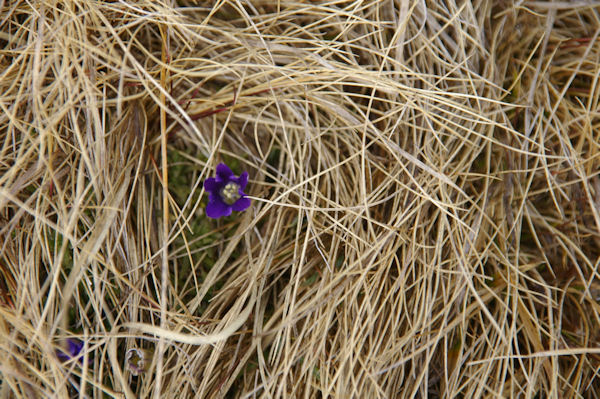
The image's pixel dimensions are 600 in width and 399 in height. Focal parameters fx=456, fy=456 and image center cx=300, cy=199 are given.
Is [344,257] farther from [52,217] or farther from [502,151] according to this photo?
[52,217]

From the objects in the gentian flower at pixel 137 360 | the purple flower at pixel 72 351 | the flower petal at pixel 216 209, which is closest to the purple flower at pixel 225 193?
the flower petal at pixel 216 209

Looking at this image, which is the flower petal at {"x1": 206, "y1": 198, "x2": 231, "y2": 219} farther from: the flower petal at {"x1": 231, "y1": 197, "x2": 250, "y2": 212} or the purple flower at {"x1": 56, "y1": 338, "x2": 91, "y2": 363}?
the purple flower at {"x1": 56, "y1": 338, "x2": 91, "y2": 363}

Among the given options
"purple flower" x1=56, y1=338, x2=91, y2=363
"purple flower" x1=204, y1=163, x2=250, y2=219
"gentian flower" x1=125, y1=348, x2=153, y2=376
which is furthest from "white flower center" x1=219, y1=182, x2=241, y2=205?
"purple flower" x1=56, y1=338, x2=91, y2=363

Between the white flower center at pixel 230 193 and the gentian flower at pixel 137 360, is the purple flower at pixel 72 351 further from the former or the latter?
the white flower center at pixel 230 193

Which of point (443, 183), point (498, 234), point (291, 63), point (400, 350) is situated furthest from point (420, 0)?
point (400, 350)

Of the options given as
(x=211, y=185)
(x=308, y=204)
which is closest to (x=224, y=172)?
(x=211, y=185)

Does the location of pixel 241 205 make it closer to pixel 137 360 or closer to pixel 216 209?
pixel 216 209

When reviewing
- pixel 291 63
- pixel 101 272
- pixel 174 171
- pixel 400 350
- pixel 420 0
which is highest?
pixel 420 0
